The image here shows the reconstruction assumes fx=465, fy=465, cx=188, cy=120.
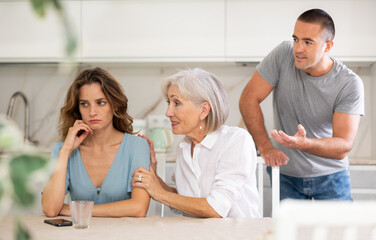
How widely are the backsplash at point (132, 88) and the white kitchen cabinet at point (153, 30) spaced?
194 millimetres

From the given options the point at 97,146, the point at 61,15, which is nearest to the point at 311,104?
the point at 97,146

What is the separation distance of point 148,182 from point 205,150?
0.77 feet

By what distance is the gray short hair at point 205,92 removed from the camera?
1.63 m

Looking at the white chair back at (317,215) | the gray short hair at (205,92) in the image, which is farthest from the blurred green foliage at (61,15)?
the gray short hair at (205,92)

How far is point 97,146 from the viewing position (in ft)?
6.02

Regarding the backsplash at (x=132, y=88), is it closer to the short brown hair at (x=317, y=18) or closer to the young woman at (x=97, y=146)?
the short brown hair at (x=317, y=18)

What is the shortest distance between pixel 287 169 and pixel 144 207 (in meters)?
0.89

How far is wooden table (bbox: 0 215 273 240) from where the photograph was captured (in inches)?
44.3

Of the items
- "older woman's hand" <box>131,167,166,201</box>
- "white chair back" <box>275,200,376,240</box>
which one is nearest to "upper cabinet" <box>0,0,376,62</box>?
"older woman's hand" <box>131,167,166,201</box>

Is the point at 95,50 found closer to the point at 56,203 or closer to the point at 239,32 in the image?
the point at 239,32

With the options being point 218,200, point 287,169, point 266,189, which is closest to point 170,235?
point 218,200

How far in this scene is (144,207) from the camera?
5.02 feet

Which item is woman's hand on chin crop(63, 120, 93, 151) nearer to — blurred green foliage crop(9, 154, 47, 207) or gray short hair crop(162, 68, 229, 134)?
gray short hair crop(162, 68, 229, 134)

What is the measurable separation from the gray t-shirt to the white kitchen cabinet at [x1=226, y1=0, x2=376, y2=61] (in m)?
0.76
